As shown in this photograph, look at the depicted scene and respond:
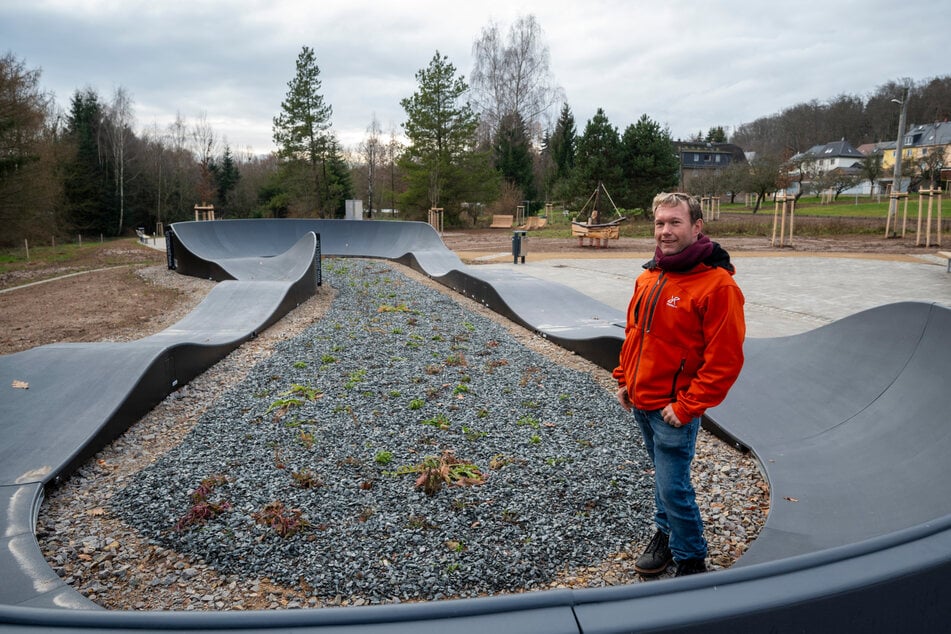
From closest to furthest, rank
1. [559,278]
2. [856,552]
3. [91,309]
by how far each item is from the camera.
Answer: [856,552] < [91,309] < [559,278]

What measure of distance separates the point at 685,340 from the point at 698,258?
33cm

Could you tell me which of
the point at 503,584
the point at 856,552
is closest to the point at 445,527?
the point at 503,584

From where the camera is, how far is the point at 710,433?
14.4 feet

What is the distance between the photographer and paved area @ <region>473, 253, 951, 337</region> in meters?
8.52

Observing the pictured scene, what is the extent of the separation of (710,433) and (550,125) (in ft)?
172

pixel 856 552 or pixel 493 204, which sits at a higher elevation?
pixel 493 204

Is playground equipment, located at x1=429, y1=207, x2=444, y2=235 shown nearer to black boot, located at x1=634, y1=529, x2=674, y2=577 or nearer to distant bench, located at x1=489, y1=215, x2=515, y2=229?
distant bench, located at x1=489, y1=215, x2=515, y2=229

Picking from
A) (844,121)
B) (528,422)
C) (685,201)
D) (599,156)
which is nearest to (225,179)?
(599,156)

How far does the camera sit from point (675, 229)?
2344 mm

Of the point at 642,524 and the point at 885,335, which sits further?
the point at 885,335

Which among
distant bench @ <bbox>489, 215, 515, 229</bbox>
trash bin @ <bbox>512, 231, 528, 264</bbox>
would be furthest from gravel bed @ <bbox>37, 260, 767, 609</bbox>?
distant bench @ <bbox>489, 215, 515, 229</bbox>

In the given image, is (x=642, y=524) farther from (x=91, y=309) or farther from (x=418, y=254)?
(x=418, y=254)

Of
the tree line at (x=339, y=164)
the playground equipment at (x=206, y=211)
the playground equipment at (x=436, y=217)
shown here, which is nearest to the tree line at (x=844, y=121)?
the tree line at (x=339, y=164)

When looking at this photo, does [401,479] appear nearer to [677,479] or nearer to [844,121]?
[677,479]
